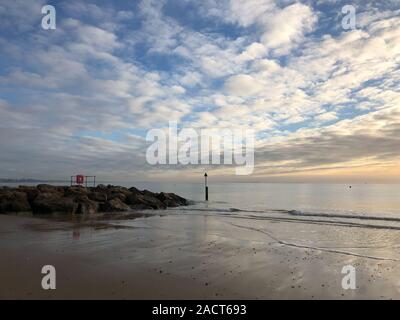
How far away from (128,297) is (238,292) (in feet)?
8.06

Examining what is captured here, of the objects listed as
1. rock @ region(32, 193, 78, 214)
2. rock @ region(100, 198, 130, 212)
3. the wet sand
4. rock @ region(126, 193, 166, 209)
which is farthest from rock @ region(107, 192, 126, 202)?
the wet sand

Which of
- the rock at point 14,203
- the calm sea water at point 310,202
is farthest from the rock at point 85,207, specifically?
the calm sea water at point 310,202

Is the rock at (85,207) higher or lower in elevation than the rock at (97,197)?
lower

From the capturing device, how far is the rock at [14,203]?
25.4 metres

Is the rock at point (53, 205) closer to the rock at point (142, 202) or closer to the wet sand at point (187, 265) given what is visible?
the rock at point (142, 202)

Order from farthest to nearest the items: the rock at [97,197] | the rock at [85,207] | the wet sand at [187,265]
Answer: the rock at [97,197], the rock at [85,207], the wet sand at [187,265]

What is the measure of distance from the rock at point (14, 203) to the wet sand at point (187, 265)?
9391 millimetres

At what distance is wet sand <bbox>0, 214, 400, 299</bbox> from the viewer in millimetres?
7656

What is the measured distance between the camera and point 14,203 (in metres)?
25.6

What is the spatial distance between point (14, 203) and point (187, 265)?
20.6 m

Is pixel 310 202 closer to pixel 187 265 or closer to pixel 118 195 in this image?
pixel 118 195

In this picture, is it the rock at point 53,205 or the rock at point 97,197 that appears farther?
the rock at point 97,197

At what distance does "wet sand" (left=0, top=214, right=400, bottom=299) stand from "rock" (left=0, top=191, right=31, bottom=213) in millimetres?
9391

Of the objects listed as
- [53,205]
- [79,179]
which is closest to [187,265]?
[53,205]
